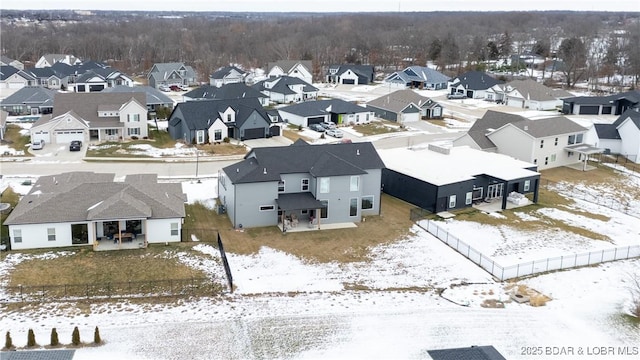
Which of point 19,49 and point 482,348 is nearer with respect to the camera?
point 482,348

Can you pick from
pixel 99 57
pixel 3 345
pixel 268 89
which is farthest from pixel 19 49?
pixel 3 345

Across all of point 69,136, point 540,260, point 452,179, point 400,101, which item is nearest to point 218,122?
point 69,136

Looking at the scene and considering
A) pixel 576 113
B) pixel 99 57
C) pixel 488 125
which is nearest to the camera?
pixel 488 125

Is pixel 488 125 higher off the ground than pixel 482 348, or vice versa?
pixel 488 125

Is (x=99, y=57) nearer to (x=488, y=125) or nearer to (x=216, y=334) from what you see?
(x=488, y=125)

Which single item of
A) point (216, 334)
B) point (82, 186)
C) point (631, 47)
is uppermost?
point (631, 47)

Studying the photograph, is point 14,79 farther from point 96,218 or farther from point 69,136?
point 96,218
